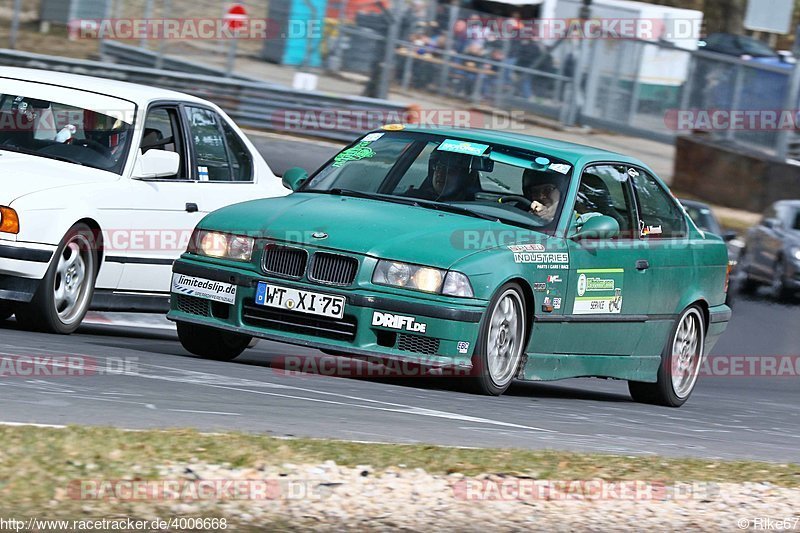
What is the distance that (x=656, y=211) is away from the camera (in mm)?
10000

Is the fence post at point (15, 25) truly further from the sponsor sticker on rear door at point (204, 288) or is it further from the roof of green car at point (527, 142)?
the sponsor sticker on rear door at point (204, 288)

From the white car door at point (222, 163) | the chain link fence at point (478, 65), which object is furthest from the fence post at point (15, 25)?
the white car door at point (222, 163)

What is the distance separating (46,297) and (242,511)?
4538 mm

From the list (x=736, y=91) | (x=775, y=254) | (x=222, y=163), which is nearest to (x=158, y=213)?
(x=222, y=163)

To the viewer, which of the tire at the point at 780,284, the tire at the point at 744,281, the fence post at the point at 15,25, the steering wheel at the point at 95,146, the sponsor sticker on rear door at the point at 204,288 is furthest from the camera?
the fence post at the point at 15,25

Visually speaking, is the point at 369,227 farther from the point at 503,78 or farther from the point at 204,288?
the point at 503,78

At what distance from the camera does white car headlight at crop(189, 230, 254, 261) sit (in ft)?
27.1

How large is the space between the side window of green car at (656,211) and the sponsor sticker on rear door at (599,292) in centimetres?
61

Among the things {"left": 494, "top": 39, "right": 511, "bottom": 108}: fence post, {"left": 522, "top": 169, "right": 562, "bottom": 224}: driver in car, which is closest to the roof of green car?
{"left": 522, "top": 169, "right": 562, "bottom": 224}: driver in car

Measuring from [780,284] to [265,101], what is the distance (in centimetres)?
897

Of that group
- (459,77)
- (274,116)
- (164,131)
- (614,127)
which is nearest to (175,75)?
(274,116)

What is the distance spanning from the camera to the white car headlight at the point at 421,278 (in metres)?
7.86

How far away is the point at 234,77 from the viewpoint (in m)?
27.0

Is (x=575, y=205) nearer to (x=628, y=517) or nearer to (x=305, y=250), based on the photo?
(x=305, y=250)
